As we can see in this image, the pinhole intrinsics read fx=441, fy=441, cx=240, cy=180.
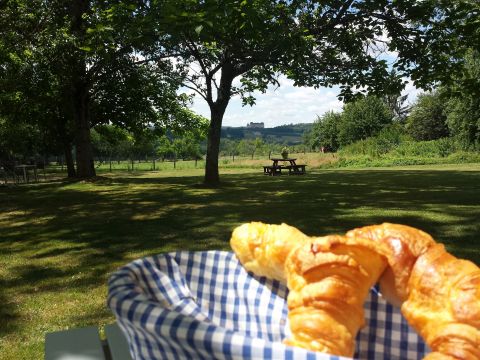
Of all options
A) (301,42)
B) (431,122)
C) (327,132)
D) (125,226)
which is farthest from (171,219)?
(327,132)

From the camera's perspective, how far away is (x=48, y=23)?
14.7 m

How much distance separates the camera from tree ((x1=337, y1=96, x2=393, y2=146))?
56.3 metres

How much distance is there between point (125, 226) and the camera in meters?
8.35

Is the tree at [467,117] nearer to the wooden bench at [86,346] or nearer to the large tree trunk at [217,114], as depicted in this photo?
the large tree trunk at [217,114]

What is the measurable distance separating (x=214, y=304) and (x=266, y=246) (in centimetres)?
27

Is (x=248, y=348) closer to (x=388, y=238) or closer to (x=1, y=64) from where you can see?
(x=388, y=238)

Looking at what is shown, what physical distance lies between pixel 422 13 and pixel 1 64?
1669 cm

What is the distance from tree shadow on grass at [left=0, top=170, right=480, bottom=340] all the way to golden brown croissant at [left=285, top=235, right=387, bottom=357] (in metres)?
3.30

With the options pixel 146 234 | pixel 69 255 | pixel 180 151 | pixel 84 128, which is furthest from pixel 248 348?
pixel 180 151

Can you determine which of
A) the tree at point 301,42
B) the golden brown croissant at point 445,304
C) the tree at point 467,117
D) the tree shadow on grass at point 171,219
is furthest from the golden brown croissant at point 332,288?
the tree at point 467,117

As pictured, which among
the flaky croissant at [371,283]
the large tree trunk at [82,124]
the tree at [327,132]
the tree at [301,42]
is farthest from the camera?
the tree at [327,132]

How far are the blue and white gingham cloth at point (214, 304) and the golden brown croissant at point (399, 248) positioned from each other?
0.15 metres

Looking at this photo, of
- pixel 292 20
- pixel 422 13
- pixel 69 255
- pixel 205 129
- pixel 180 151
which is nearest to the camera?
pixel 69 255

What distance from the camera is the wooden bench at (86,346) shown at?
4.58 ft
